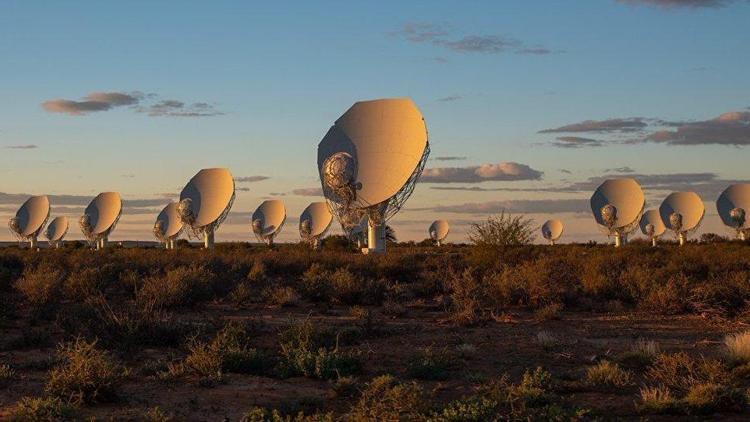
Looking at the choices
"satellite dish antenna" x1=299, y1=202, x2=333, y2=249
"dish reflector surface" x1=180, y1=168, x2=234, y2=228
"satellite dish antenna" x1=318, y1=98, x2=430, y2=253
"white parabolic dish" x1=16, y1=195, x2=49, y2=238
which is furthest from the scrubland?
"white parabolic dish" x1=16, y1=195, x2=49, y2=238

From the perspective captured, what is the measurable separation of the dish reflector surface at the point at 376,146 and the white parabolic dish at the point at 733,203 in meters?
42.3

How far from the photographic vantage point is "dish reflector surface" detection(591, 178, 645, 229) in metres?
61.4

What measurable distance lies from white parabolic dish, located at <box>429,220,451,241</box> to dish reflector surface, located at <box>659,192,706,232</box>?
21.7 m

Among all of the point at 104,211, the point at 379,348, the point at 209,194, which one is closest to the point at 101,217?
the point at 104,211

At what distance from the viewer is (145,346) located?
12.4 metres

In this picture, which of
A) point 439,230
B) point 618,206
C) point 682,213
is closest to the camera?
point 618,206

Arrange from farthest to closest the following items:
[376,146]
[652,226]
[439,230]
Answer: [439,230], [652,226], [376,146]

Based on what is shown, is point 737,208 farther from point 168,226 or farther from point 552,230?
point 168,226

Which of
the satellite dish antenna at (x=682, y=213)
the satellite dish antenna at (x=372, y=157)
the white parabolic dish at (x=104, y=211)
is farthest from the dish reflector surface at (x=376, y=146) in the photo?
the satellite dish antenna at (x=682, y=213)

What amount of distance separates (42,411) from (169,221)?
5960cm

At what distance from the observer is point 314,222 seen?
7162cm

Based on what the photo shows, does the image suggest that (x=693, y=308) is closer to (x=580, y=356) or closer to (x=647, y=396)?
(x=580, y=356)

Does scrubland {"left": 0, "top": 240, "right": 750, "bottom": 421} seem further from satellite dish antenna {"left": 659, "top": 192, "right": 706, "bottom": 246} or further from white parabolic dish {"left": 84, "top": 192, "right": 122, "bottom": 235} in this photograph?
satellite dish antenna {"left": 659, "top": 192, "right": 706, "bottom": 246}

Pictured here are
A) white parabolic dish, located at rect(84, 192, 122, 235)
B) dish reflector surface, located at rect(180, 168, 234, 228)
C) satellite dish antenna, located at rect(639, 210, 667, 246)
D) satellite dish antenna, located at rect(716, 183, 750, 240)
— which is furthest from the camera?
satellite dish antenna, located at rect(639, 210, 667, 246)
